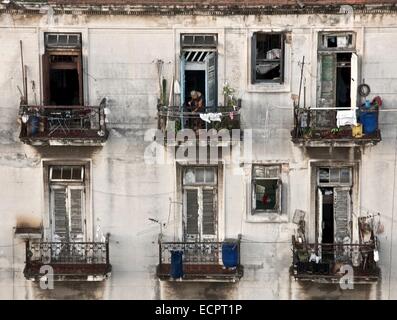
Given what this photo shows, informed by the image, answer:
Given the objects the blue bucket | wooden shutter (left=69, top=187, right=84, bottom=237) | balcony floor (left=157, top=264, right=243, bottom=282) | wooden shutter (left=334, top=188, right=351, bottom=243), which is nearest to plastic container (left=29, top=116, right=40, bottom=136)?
wooden shutter (left=69, top=187, right=84, bottom=237)

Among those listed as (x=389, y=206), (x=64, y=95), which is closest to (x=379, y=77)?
(x=389, y=206)

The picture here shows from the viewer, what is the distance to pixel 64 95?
19688 millimetres

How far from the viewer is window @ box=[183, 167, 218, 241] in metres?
19.8

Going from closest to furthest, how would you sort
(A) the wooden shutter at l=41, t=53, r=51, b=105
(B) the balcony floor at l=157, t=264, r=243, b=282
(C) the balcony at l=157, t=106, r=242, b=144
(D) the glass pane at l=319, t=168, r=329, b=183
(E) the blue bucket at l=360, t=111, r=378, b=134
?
1. (E) the blue bucket at l=360, t=111, r=378, b=134
2. (C) the balcony at l=157, t=106, r=242, b=144
3. (A) the wooden shutter at l=41, t=53, r=51, b=105
4. (B) the balcony floor at l=157, t=264, r=243, b=282
5. (D) the glass pane at l=319, t=168, r=329, b=183

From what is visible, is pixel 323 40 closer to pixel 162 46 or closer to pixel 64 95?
pixel 162 46

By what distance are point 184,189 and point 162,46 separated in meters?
3.33

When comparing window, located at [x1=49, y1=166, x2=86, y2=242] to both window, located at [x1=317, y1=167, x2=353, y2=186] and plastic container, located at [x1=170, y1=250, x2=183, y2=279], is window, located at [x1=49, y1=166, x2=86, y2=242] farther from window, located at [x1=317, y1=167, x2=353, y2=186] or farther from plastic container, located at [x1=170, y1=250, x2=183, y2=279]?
window, located at [x1=317, y1=167, x2=353, y2=186]

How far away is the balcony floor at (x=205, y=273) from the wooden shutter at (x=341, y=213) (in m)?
2.42

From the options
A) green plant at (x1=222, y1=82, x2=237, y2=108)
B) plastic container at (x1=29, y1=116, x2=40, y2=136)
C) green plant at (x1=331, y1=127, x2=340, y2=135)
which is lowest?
green plant at (x1=331, y1=127, x2=340, y2=135)

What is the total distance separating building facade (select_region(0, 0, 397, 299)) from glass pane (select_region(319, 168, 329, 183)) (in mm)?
33

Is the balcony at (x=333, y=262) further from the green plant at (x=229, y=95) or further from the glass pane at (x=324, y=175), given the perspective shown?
the green plant at (x=229, y=95)

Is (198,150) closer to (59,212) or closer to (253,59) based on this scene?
(253,59)

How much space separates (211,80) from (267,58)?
137cm

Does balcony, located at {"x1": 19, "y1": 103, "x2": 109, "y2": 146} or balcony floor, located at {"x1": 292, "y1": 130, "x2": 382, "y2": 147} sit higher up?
balcony, located at {"x1": 19, "y1": 103, "x2": 109, "y2": 146}
